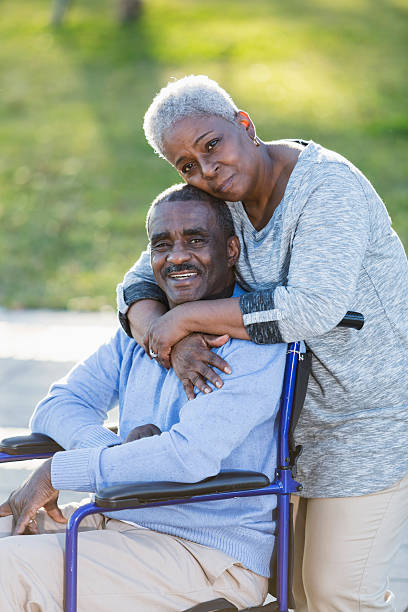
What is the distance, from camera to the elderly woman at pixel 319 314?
2.24 m

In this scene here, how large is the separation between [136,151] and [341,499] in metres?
9.49

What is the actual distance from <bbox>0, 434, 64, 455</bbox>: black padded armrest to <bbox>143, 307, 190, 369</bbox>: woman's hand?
446 millimetres

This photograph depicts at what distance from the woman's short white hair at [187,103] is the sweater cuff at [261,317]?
0.49 m

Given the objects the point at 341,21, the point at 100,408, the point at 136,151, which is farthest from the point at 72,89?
the point at 100,408

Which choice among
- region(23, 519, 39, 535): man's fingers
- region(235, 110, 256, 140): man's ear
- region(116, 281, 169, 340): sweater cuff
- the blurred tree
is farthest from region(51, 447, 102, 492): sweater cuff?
the blurred tree

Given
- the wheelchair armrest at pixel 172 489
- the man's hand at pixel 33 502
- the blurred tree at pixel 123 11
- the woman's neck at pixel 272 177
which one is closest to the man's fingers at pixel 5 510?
the man's hand at pixel 33 502

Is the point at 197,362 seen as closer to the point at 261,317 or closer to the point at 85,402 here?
the point at 261,317

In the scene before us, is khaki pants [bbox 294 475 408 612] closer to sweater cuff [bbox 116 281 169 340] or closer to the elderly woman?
the elderly woman

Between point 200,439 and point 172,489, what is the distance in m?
0.15

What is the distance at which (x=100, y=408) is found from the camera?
9.20 feet

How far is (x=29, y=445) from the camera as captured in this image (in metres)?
2.61

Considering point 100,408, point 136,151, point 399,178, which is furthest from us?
point 136,151

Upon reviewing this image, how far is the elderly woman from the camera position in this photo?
2240 millimetres

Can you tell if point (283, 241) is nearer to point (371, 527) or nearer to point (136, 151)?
point (371, 527)
